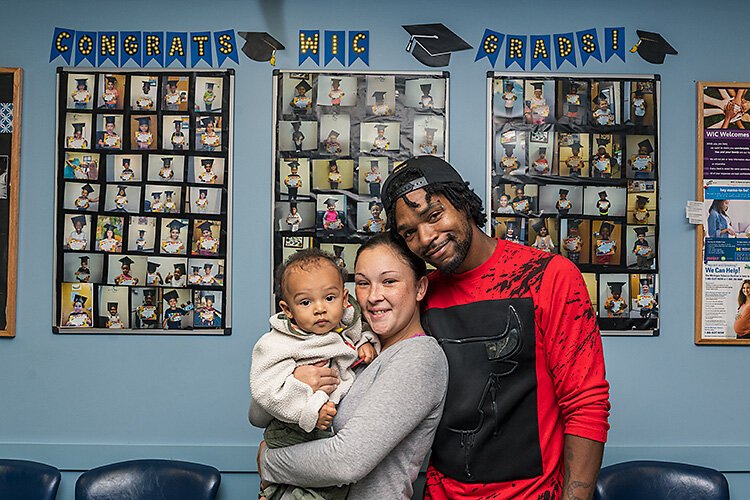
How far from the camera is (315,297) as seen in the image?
69.9 inches

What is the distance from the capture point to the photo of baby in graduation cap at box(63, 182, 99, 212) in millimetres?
2795

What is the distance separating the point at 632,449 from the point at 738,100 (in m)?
1.37

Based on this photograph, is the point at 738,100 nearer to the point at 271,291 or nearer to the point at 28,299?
the point at 271,291

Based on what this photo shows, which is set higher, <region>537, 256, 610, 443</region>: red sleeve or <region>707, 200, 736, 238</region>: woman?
<region>707, 200, 736, 238</region>: woman

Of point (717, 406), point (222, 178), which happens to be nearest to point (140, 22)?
point (222, 178)

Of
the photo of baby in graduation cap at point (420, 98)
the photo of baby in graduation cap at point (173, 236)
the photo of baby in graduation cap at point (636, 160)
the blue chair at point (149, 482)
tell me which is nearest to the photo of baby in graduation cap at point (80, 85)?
the photo of baby in graduation cap at point (173, 236)

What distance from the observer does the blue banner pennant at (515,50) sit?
9.18 ft

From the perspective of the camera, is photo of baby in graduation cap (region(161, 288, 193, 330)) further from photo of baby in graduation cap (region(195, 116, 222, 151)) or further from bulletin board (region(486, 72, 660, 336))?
bulletin board (region(486, 72, 660, 336))

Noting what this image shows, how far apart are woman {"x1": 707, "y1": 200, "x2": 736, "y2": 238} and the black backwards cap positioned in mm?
1423

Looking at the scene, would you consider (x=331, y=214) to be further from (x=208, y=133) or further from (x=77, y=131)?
(x=77, y=131)

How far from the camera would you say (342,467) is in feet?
5.23

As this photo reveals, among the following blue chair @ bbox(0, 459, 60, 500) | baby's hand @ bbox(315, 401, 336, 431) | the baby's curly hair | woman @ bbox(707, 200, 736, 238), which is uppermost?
woman @ bbox(707, 200, 736, 238)

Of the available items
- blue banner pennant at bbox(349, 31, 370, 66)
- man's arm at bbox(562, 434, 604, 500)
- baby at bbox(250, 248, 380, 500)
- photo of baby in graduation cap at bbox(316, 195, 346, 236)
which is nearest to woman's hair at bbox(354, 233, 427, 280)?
baby at bbox(250, 248, 380, 500)

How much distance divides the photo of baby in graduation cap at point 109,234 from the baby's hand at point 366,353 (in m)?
1.35
